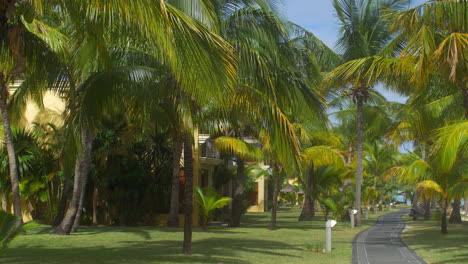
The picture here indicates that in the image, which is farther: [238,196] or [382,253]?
[238,196]

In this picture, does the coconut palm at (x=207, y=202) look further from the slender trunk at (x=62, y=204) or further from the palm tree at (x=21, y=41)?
the palm tree at (x=21, y=41)

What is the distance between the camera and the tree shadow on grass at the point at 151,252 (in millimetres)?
11727

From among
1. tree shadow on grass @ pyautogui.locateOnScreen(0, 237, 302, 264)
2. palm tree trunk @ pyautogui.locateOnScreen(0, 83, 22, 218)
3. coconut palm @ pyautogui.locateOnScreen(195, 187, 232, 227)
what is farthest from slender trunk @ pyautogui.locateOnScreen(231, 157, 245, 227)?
palm tree trunk @ pyautogui.locateOnScreen(0, 83, 22, 218)

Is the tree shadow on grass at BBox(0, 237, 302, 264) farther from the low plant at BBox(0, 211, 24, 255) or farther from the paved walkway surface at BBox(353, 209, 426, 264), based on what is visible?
the low plant at BBox(0, 211, 24, 255)

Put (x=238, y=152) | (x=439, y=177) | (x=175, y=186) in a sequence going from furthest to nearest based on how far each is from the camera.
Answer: (x=238, y=152) < (x=175, y=186) < (x=439, y=177)

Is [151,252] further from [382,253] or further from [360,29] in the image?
[360,29]

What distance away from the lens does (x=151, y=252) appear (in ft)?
43.5

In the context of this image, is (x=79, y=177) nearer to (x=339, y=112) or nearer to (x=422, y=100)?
(x=422, y=100)

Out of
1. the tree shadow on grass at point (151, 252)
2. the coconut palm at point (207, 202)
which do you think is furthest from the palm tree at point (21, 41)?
the coconut palm at point (207, 202)

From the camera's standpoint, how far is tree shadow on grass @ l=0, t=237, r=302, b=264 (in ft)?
38.5

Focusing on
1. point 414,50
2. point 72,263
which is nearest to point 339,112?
point 414,50

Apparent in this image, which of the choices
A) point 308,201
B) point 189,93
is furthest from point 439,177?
point 308,201

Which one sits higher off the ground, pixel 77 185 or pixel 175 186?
pixel 175 186

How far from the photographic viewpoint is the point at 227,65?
279 inches
